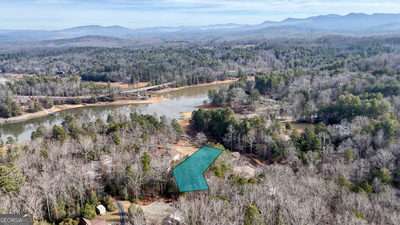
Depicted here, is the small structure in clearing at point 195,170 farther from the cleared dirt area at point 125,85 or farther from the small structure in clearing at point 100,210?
the cleared dirt area at point 125,85

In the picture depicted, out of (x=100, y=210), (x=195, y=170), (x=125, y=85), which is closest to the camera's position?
(x=100, y=210)

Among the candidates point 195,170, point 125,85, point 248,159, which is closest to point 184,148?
point 248,159

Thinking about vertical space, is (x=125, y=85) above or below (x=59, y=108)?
above

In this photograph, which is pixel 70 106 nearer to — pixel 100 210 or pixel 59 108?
pixel 59 108

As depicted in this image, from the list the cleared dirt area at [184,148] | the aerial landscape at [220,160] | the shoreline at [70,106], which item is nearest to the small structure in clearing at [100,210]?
the aerial landscape at [220,160]

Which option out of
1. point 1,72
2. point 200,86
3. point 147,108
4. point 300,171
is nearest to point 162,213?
point 300,171

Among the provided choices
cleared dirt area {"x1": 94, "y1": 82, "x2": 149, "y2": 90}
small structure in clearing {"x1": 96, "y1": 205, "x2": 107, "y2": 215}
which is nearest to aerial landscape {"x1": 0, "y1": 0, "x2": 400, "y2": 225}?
small structure in clearing {"x1": 96, "y1": 205, "x2": 107, "y2": 215}

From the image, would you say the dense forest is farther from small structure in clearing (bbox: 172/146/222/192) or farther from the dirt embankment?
the dirt embankment
